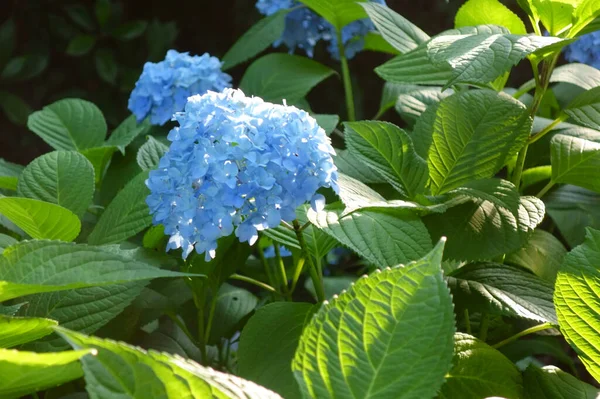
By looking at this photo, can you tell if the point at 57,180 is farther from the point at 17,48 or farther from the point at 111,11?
the point at 17,48

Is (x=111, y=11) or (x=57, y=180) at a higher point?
(x=57, y=180)

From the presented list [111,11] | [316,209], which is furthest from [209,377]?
[111,11]

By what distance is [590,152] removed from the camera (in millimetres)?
950

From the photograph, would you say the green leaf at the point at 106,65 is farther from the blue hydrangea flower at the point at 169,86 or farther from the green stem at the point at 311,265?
the green stem at the point at 311,265

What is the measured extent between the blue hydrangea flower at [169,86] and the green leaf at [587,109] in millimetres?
601

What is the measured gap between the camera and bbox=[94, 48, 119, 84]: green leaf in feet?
9.44

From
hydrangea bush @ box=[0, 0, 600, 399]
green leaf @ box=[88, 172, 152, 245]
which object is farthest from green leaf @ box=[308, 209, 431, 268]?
green leaf @ box=[88, 172, 152, 245]

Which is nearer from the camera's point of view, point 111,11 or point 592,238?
point 592,238

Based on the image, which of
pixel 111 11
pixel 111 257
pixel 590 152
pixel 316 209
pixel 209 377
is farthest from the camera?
pixel 111 11

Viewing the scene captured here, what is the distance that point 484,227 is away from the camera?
0.88 metres

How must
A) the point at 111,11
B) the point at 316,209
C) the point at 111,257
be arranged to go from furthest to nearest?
the point at 111,11, the point at 316,209, the point at 111,257

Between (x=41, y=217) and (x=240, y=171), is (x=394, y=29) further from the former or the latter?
(x=41, y=217)

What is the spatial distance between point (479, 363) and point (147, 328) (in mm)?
486

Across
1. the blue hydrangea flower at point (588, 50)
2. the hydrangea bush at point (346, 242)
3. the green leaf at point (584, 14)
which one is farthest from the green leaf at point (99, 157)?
the blue hydrangea flower at point (588, 50)
